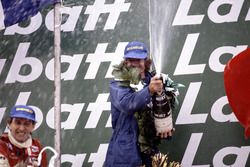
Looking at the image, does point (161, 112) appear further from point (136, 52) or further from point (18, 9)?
point (18, 9)

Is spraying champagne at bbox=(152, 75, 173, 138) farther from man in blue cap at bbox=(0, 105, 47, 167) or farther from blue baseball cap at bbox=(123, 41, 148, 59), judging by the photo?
man in blue cap at bbox=(0, 105, 47, 167)

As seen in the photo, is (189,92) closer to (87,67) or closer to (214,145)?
(214,145)

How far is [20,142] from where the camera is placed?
550 centimetres

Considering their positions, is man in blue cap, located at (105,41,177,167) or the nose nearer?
man in blue cap, located at (105,41,177,167)

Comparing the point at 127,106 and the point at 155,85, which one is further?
the point at 127,106

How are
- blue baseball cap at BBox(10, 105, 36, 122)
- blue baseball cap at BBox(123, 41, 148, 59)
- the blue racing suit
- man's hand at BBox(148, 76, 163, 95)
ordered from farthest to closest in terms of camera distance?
1. blue baseball cap at BBox(10, 105, 36, 122)
2. blue baseball cap at BBox(123, 41, 148, 59)
3. the blue racing suit
4. man's hand at BBox(148, 76, 163, 95)

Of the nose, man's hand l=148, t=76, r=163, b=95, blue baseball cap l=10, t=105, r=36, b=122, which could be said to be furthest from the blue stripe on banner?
man's hand l=148, t=76, r=163, b=95

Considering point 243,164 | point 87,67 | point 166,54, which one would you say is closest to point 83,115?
point 87,67

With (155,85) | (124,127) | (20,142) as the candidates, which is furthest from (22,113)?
(155,85)

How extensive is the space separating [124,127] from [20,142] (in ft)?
2.90

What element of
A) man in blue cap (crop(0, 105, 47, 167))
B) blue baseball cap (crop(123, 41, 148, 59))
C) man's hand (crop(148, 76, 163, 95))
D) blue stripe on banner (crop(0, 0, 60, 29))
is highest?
blue stripe on banner (crop(0, 0, 60, 29))

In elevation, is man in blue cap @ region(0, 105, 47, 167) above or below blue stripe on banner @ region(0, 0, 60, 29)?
below

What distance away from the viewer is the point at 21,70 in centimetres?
638

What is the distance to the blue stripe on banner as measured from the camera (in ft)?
18.2
